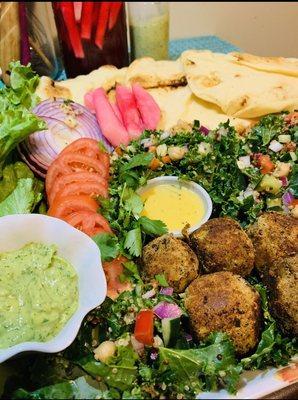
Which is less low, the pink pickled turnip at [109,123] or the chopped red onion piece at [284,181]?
the pink pickled turnip at [109,123]

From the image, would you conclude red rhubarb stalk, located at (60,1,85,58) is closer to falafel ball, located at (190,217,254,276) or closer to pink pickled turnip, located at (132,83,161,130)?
pink pickled turnip, located at (132,83,161,130)

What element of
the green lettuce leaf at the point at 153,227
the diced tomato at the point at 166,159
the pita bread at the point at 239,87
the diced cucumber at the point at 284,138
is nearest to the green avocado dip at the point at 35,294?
the green lettuce leaf at the point at 153,227

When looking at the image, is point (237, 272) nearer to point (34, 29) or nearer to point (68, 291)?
point (68, 291)

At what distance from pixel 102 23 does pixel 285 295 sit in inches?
111

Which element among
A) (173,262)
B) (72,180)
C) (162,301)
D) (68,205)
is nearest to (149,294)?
(162,301)

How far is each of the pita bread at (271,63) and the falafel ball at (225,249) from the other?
1.65 metres

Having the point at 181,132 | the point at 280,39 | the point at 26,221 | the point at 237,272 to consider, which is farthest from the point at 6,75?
the point at 237,272

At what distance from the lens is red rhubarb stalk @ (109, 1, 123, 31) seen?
3.84 metres

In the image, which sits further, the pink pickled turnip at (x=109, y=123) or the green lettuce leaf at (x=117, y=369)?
the pink pickled turnip at (x=109, y=123)

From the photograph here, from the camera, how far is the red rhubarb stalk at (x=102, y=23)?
3789 millimetres

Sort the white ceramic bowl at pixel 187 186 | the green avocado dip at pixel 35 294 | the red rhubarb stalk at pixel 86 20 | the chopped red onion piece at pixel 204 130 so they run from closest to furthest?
the green avocado dip at pixel 35 294, the white ceramic bowl at pixel 187 186, the chopped red onion piece at pixel 204 130, the red rhubarb stalk at pixel 86 20

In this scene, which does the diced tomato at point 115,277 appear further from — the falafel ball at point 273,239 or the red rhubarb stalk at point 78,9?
the red rhubarb stalk at point 78,9

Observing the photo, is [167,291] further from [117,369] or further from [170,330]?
[117,369]

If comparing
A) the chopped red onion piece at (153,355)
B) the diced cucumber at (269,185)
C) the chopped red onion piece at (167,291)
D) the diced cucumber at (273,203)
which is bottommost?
the chopped red onion piece at (153,355)
